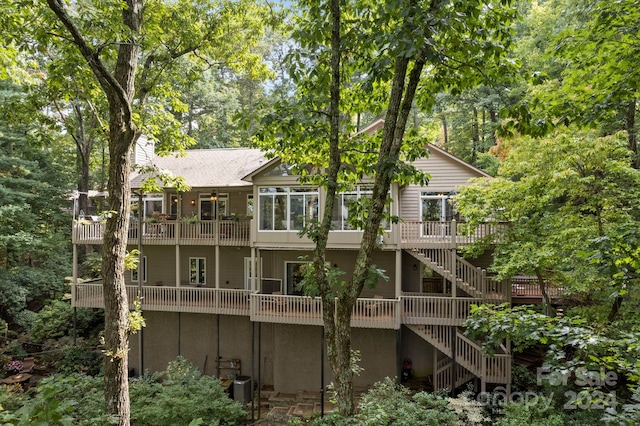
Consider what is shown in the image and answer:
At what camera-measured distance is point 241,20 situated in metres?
9.68

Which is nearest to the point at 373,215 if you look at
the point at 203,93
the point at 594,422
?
the point at 594,422

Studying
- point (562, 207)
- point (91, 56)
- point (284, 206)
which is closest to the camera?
point (91, 56)

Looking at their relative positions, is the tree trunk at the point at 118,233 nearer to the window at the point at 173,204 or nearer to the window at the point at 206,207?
the window at the point at 206,207

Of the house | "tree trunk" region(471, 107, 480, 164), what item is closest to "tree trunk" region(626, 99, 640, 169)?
the house

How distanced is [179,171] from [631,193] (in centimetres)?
1481

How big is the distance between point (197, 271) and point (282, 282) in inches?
160

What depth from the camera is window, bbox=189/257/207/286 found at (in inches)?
634

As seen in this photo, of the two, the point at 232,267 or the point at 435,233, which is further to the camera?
the point at 232,267

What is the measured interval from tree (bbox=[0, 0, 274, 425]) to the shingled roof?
4857mm

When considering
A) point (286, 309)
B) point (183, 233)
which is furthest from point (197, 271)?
point (286, 309)

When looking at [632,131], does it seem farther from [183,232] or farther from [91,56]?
[183,232]

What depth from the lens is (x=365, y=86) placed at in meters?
4.45

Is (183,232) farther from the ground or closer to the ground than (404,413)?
farther from the ground

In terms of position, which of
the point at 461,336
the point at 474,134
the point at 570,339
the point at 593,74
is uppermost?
the point at 474,134
